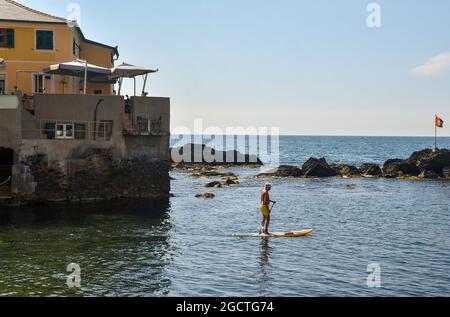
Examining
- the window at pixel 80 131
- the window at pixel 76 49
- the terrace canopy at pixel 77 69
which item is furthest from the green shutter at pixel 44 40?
the window at pixel 80 131

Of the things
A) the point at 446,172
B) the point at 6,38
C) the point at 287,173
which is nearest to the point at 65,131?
the point at 6,38

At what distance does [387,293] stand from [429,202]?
2945 centimetres

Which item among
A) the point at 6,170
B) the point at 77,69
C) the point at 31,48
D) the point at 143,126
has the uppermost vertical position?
the point at 31,48

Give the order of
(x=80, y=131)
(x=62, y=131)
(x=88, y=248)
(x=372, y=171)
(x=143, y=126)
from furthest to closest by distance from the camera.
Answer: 1. (x=372, y=171)
2. (x=143, y=126)
3. (x=80, y=131)
4. (x=62, y=131)
5. (x=88, y=248)

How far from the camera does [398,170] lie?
7144cm

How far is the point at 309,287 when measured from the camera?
18828 mm

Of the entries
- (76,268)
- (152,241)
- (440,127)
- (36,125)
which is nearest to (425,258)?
(152,241)

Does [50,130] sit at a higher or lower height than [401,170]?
Result: higher

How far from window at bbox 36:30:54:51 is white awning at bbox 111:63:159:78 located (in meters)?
5.38

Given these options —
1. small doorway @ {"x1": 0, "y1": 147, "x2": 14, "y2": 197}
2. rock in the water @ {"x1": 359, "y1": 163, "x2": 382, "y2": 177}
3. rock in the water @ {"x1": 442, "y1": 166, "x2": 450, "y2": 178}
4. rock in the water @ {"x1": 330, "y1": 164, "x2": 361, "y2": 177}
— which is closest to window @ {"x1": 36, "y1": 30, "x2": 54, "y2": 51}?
small doorway @ {"x1": 0, "y1": 147, "x2": 14, "y2": 197}

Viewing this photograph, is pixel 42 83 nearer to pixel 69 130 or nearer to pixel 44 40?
pixel 44 40

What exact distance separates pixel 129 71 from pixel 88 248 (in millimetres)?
17336

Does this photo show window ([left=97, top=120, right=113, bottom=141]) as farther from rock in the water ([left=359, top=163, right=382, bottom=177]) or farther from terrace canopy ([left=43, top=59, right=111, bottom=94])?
rock in the water ([left=359, top=163, right=382, bottom=177])

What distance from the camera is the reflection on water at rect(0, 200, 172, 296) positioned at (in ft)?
61.3
